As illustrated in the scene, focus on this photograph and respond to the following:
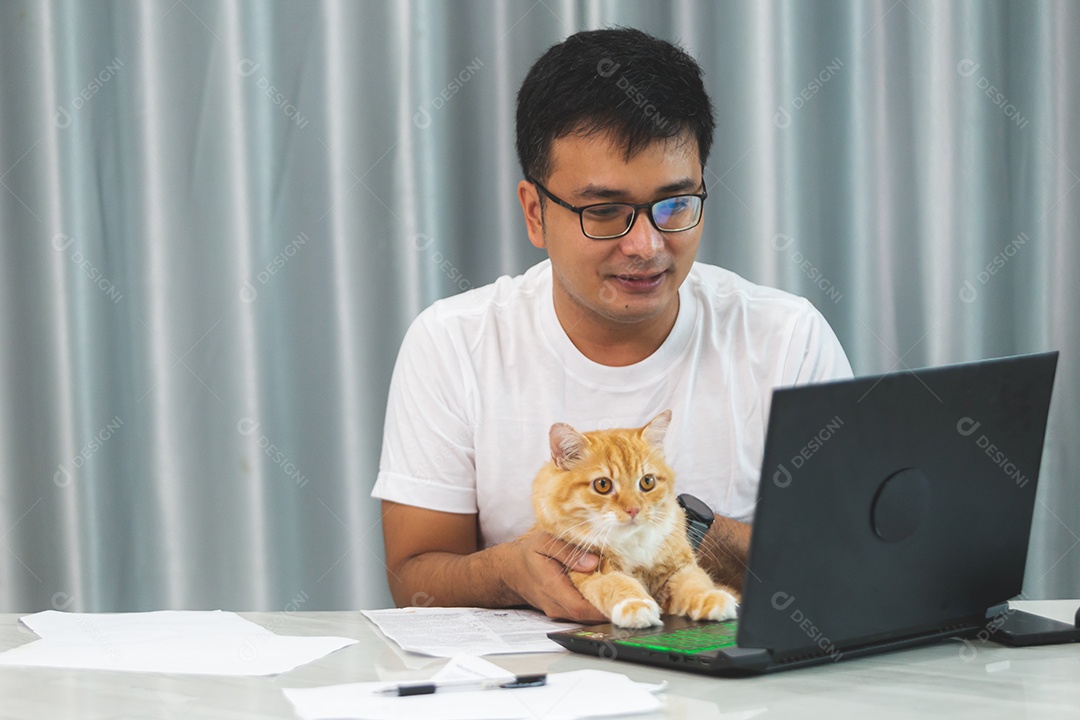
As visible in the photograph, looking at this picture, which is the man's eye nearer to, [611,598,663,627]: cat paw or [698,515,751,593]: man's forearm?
[698,515,751,593]: man's forearm

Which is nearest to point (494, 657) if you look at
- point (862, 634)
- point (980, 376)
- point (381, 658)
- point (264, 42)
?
point (381, 658)

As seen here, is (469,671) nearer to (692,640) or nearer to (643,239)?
(692,640)

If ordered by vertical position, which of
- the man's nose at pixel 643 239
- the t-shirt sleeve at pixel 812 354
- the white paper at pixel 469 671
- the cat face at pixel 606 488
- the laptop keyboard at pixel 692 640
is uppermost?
the man's nose at pixel 643 239

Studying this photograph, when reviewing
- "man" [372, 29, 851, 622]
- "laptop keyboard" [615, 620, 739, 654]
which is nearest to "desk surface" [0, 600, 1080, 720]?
"laptop keyboard" [615, 620, 739, 654]

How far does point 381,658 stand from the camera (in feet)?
3.70

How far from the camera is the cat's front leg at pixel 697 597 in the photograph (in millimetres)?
1144

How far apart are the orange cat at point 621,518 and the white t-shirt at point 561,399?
38 cm

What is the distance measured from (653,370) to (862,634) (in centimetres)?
75

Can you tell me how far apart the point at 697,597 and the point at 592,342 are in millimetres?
660

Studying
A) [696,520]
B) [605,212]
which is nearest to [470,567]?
[696,520]

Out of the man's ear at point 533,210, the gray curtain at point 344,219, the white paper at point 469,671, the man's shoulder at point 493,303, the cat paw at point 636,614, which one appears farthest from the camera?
the gray curtain at point 344,219

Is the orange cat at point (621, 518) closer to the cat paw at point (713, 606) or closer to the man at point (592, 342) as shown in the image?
the cat paw at point (713, 606)

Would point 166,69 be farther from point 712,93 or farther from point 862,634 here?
point 862,634

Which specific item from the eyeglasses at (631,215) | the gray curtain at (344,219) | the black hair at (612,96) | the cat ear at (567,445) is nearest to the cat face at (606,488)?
the cat ear at (567,445)
